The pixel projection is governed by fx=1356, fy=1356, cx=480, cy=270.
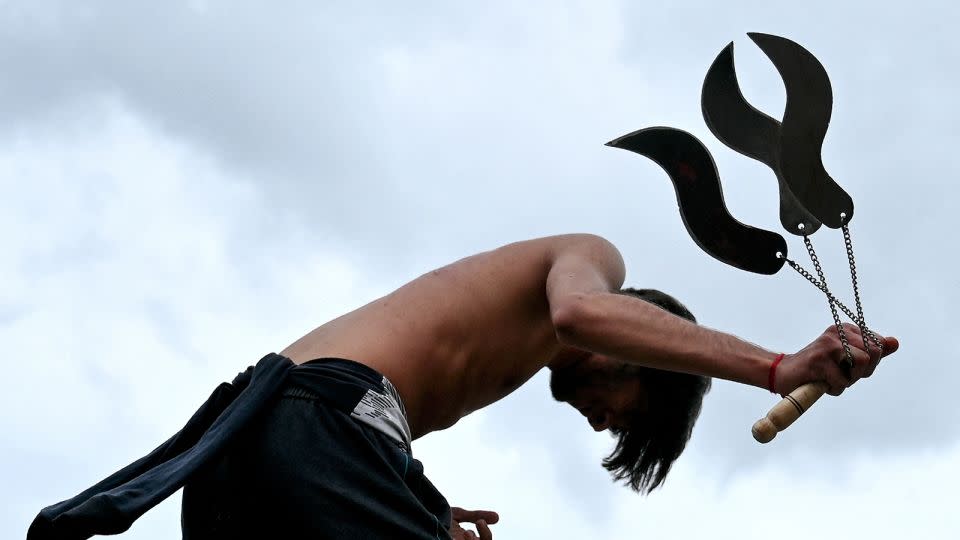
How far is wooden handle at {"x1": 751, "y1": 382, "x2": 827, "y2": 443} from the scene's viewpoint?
2.75 meters

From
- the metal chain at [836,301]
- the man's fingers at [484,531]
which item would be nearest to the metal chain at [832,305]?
the metal chain at [836,301]

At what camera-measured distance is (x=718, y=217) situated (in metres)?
3.31

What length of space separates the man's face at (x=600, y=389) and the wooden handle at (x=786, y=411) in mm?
1046

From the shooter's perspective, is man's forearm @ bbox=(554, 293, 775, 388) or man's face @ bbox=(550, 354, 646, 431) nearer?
man's forearm @ bbox=(554, 293, 775, 388)

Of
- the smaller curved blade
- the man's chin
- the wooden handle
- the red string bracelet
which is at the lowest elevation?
the wooden handle

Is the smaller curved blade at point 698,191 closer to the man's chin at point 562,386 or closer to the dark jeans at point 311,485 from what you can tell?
the man's chin at point 562,386

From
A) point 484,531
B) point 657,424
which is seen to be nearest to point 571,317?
point 484,531

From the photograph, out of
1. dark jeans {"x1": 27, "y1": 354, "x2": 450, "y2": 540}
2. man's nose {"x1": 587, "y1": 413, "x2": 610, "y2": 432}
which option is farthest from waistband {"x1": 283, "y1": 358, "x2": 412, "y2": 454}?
man's nose {"x1": 587, "y1": 413, "x2": 610, "y2": 432}

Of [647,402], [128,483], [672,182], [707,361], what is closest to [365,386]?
[128,483]

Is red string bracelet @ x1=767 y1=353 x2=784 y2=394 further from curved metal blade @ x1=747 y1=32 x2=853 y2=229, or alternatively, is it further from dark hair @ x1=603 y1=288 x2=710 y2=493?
dark hair @ x1=603 y1=288 x2=710 y2=493

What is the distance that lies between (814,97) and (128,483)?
1761 mm

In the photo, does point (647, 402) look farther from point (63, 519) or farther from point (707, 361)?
point (63, 519)

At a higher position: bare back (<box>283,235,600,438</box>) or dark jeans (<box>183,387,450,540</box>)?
bare back (<box>283,235,600,438</box>)

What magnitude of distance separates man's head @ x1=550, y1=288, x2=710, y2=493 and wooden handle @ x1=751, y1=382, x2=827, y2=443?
99 cm
